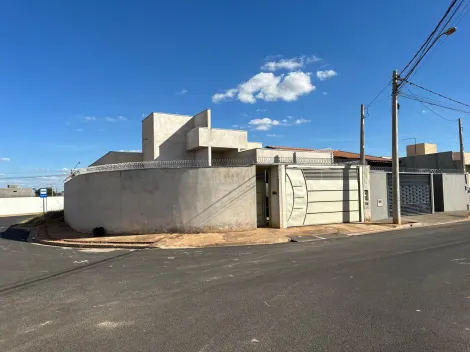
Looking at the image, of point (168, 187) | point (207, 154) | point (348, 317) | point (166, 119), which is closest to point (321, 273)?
point (348, 317)

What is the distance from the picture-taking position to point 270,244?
43.0ft

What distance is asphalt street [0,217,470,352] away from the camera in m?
4.17

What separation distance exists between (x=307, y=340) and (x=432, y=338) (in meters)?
1.50

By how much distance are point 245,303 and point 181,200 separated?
34.3 ft

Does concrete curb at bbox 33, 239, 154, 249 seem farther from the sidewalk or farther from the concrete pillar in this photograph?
the concrete pillar

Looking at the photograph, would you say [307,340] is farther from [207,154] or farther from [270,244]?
[207,154]

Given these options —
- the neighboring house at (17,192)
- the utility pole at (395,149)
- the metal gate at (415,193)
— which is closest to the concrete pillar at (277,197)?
the utility pole at (395,149)

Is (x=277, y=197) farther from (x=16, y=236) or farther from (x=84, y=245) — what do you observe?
(x=16, y=236)

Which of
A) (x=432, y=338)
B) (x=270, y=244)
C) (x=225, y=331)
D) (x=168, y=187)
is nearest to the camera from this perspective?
(x=432, y=338)

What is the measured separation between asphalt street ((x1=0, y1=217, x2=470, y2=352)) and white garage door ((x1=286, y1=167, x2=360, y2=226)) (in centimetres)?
726

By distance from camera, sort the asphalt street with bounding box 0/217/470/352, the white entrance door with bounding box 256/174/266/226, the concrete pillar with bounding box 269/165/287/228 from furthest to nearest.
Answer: the white entrance door with bounding box 256/174/266/226
the concrete pillar with bounding box 269/165/287/228
the asphalt street with bounding box 0/217/470/352

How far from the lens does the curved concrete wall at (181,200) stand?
15.7m

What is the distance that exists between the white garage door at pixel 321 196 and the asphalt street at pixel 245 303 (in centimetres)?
726

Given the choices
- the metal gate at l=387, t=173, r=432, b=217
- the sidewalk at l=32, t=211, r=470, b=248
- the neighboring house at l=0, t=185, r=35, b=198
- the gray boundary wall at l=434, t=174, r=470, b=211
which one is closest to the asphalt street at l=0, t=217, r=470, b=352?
the sidewalk at l=32, t=211, r=470, b=248
